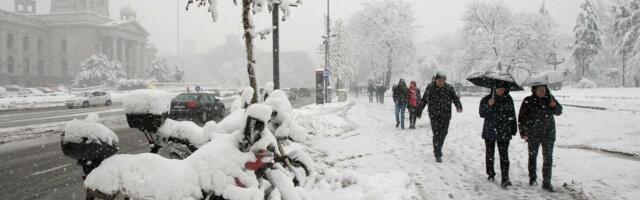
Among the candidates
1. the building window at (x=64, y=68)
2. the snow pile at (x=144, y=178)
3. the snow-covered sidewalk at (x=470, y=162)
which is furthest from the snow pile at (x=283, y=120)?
the building window at (x=64, y=68)

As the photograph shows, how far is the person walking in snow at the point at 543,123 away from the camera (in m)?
6.22

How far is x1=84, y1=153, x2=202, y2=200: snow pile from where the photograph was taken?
2117mm

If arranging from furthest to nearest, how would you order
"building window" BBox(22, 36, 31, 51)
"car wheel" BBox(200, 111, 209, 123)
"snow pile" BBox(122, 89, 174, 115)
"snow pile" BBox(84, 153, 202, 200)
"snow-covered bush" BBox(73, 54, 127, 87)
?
1. "building window" BBox(22, 36, 31, 51)
2. "snow-covered bush" BBox(73, 54, 127, 87)
3. "car wheel" BBox(200, 111, 209, 123)
4. "snow pile" BBox(122, 89, 174, 115)
5. "snow pile" BBox(84, 153, 202, 200)

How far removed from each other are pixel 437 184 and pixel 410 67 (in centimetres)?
5567

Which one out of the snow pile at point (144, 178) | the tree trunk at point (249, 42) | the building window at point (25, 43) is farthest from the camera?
the building window at point (25, 43)

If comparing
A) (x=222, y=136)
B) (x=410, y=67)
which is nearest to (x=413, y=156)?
(x=222, y=136)

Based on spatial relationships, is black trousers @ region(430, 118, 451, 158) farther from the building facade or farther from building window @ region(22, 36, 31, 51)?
building window @ region(22, 36, 31, 51)

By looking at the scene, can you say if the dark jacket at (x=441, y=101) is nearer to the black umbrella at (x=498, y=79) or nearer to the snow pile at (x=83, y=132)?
the black umbrella at (x=498, y=79)

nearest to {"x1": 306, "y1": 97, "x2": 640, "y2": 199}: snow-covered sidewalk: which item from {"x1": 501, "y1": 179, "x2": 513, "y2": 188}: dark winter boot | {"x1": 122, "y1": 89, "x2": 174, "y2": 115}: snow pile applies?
{"x1": 501, "y1": 179, "x2": 513, "y2": 188}: dark winter boot

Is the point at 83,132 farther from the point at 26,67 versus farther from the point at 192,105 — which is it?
the point at 26,67

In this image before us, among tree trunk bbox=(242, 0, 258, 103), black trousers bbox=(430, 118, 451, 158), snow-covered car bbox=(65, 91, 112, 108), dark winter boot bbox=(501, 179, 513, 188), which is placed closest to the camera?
tree trunk bbox=(242, 0, 258, 103)

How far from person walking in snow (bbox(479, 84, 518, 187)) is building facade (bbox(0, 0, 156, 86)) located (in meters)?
85.7

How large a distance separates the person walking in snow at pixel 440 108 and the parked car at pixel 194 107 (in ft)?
43.9

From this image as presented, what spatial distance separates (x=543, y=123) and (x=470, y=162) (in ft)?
7.70
